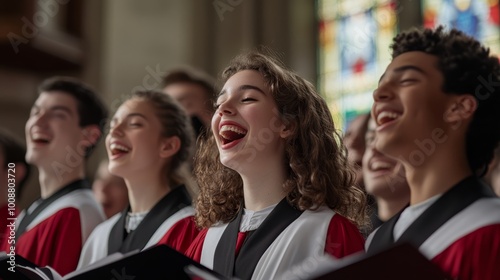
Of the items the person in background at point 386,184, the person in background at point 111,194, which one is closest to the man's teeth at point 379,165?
the person in background at point 386,184

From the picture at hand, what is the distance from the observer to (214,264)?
2.23 m

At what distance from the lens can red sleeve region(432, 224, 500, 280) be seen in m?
1.79

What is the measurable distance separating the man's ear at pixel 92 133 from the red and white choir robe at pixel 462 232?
1.67 meters

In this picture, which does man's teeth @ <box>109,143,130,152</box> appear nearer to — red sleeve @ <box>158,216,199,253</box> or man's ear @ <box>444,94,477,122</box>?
red sleeve @ <box>158,216,199,253</box>

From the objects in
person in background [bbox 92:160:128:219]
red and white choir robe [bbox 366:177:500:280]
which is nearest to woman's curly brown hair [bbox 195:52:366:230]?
red and white choir robe [bbox 366:177:500:280]

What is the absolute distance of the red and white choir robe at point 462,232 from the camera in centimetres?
181

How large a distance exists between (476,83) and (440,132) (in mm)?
A: 182

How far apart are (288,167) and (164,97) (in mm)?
853

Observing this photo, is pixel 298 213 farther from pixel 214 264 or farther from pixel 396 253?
pixel 396 253

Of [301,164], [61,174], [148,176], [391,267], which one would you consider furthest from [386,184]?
[61,174]

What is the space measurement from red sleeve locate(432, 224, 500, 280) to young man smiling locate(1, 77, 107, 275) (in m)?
1.64

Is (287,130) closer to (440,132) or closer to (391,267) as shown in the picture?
(440,132)

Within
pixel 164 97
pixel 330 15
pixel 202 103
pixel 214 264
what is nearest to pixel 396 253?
pixel 214 264

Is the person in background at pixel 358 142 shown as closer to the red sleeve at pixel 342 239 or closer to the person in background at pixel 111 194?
the red sleeve at pixel 342 239
